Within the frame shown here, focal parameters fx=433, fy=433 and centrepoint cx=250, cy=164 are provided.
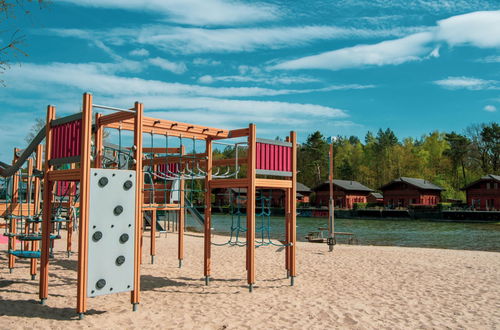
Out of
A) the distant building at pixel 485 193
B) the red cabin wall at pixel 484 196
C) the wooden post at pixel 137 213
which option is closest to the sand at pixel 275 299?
the wooden post at pixel 137 213

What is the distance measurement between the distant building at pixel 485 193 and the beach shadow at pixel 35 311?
5935 centimetres

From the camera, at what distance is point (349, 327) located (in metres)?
6.07

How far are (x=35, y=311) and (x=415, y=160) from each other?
79.7 m

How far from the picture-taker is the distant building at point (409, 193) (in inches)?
2507

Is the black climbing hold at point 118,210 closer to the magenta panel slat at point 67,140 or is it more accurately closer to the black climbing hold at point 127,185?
the black climbing hold at point 127,185

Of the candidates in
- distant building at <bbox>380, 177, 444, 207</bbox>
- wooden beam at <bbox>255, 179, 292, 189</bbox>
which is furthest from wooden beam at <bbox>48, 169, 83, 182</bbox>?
distant building at <bbox>380, 177, 444, 207</bbox>

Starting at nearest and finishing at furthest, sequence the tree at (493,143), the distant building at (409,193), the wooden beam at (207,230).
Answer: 1. the wooden beam at (207,230)
2. the distant building at (409,193)
3. the tree at (493,143)

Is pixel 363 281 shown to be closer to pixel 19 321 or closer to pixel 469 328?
pixel 469 328

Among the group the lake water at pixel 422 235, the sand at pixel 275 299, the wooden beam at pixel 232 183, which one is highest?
the wooden beam at pixel 232 183

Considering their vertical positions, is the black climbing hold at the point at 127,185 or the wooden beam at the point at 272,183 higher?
the wooden beam at the point at 272,183

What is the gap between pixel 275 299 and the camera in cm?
768

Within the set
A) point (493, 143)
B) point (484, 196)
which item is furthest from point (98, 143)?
point (493, 143)

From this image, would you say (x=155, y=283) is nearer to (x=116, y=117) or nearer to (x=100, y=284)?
(x=100, y=284)

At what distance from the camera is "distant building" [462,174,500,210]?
2195 inches
